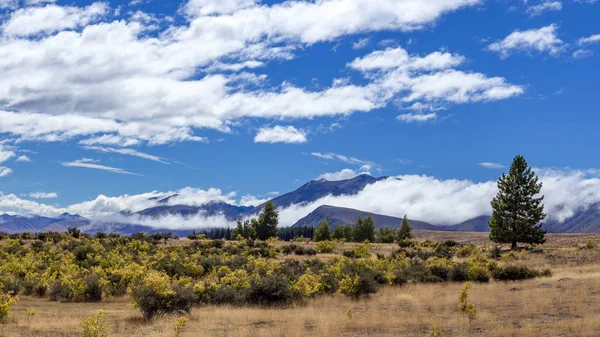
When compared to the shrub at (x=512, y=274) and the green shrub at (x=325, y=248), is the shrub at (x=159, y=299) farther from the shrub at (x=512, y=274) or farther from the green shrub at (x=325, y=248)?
the green shrub at (x=325, y=248)

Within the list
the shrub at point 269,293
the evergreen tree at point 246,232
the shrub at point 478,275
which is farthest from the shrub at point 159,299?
the evergreen tree at point 246,232

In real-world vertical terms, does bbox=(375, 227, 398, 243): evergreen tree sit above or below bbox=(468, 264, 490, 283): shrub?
above

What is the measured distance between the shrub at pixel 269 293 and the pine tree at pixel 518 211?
39182 mm

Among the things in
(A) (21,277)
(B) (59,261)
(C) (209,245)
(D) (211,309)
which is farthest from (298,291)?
(C) (209,245)

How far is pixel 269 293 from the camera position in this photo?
25844 millimetres

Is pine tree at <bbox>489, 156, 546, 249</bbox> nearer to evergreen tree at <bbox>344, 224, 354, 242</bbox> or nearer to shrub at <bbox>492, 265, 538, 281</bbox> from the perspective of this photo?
shrub at <bbox>492, 265, 538, 281</bbox>

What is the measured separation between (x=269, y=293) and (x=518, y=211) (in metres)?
41.3

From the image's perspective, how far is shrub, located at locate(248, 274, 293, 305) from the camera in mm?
25750

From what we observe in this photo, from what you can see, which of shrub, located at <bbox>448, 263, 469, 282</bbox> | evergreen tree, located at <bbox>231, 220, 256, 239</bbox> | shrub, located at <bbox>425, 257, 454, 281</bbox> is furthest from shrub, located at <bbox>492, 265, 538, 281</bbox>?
evergreen tree, located at <bbox>231, 220, 256, 239</bbox>

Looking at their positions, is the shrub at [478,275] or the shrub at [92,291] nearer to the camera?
the shrub at [92,291]

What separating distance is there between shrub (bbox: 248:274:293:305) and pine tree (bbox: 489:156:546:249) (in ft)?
129

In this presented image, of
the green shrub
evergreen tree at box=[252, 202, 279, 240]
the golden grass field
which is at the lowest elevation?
the golden grass field

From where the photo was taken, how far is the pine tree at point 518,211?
56906mm

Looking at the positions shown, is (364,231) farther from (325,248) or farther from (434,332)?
(434,332)
